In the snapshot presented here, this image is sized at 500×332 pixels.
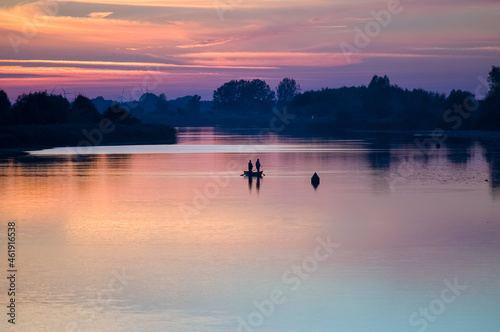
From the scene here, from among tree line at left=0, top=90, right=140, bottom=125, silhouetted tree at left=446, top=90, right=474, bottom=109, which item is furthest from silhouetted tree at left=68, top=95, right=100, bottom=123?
silhouetted tree at left=446, top=90, right=474, bottom=109

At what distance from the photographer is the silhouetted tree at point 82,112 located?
133 meters

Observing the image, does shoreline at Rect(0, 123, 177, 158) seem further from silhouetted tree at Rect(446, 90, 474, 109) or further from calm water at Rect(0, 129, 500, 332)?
silhouetted tree at Rect(446, 90, 474, 109)

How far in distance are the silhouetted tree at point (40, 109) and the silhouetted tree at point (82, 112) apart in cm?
216

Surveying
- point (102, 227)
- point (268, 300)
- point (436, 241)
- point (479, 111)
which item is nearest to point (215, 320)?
point (268, 300)

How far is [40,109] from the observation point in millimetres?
123438

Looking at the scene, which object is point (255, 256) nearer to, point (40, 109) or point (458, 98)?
point (40, 109)

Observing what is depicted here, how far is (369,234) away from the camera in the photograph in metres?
28.4

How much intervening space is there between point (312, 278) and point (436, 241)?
7601 millimetres

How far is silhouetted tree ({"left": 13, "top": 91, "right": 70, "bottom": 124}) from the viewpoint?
11874 cm

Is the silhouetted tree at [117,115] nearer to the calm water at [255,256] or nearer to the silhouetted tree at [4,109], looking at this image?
the silhouetted tree at [4,109]

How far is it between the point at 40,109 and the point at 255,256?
105847 millimetres

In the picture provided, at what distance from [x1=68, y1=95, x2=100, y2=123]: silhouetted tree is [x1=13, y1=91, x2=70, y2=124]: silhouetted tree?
7.10ft

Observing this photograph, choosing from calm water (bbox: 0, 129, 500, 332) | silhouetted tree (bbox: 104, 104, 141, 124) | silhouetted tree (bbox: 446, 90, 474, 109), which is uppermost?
silhouetted tree (bbox: 446, 90, 474, 109)

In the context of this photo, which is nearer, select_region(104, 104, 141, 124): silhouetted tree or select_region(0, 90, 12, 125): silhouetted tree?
select_region(0, 90, 12, 125): silhouetted tree
